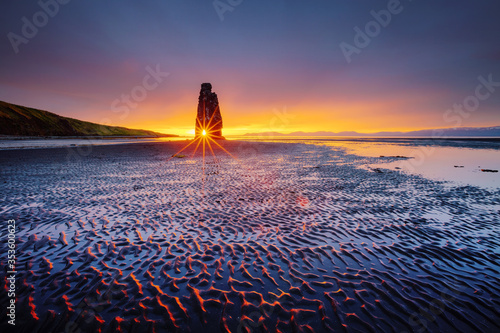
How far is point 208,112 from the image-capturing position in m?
93.1

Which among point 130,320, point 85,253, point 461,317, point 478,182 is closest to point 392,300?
point 461,317

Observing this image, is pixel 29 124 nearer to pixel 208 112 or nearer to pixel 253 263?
pixel 208 112

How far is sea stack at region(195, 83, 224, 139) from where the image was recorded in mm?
93125

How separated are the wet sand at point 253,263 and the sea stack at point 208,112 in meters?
83.1

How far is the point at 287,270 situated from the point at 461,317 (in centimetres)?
396

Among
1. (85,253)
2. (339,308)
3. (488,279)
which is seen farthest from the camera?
(85,253)

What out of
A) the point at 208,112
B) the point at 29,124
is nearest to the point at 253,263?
the point at 208,112

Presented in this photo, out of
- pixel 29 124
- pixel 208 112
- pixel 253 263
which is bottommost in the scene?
pixel 253 263

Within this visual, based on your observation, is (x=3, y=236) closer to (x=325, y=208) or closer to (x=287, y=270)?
(x=287, y=270)

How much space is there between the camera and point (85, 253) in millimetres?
7148

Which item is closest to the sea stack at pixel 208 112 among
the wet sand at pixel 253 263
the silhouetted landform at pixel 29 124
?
the silhouetted landform at pixel 29 124

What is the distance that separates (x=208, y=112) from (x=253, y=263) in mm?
92502

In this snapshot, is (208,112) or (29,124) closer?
(208,112)

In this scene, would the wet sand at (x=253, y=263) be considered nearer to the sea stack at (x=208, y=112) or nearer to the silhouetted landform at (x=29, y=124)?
the sea stack at (x=208, y=112)
